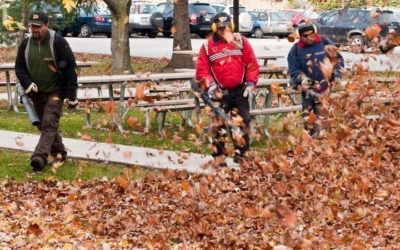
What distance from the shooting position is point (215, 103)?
39.4 feet

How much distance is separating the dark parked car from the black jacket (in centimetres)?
3558

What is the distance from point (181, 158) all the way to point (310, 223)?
3587 millimetres

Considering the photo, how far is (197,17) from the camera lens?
4859cm

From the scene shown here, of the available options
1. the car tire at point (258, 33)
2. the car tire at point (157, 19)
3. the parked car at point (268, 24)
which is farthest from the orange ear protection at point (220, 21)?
the car tire at point (258, 33)

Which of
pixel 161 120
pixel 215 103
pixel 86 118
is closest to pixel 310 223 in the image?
pixel 215 103

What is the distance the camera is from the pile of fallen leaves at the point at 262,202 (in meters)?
8.61

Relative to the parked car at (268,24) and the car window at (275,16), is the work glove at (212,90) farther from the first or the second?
the car window at (275,16)

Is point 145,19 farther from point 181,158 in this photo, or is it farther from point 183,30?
point 181,158

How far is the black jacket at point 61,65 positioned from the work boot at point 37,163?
742 millimetres

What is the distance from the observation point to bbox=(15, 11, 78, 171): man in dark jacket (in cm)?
1205

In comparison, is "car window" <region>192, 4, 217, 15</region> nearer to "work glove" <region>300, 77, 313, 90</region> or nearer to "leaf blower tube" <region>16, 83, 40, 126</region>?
"work glove" <region>300, 77, 313, 90</region>

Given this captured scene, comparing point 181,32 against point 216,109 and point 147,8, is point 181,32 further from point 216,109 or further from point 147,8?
point 147,8

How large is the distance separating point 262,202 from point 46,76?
3.53 meters

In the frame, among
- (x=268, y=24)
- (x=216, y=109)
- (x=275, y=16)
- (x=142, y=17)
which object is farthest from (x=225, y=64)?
(x=275, y=16)
